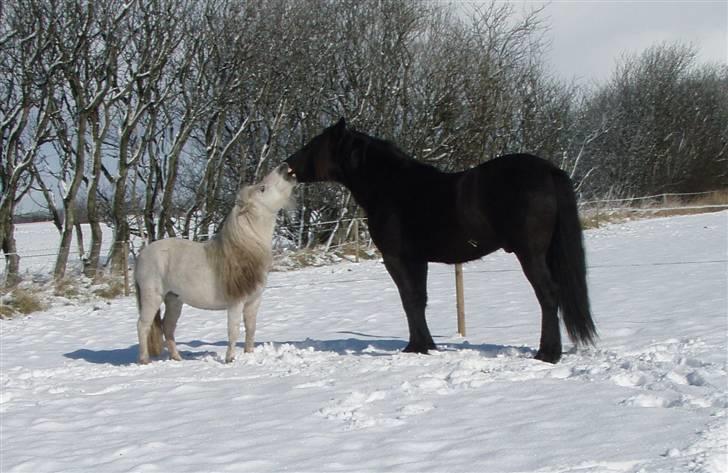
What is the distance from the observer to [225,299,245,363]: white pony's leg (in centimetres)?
680

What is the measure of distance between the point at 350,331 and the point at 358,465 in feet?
17.6

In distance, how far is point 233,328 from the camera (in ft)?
22.4

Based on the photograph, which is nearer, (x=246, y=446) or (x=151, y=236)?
(x=246, y=446)

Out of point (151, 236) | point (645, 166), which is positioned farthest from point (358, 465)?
point (645, 166)

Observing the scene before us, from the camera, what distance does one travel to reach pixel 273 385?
5699 millimetres

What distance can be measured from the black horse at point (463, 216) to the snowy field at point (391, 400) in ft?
1.52

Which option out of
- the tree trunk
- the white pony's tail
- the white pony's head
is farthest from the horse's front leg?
the tree trunk

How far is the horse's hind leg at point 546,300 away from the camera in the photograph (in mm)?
5754

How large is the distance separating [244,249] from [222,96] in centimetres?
1305

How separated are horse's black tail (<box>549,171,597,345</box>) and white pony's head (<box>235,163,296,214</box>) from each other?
2.40 metres

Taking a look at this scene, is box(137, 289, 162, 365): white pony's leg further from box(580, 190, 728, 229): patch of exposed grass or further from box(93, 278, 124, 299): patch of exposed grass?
box(580, 190, 728, 229): patch of exposed grass

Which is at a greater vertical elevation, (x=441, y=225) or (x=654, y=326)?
(x=441, y=225)

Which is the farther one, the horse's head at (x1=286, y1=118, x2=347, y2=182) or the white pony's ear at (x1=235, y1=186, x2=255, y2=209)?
the horse's head at (x1=286, y1=118, x2=347, y2=182)

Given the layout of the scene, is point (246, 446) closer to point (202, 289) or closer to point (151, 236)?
point (202, 289)
